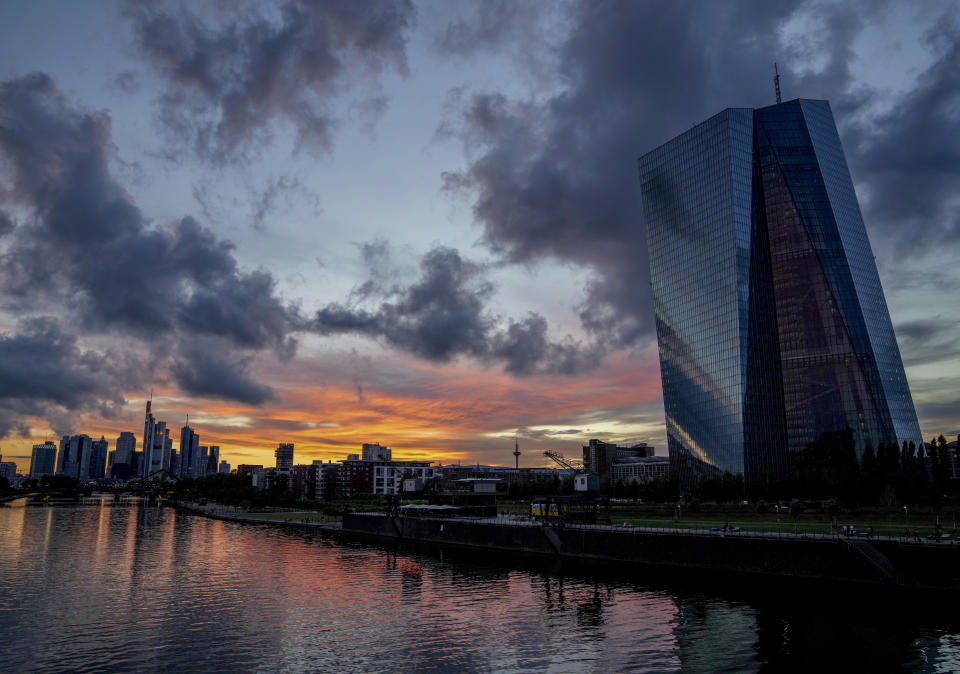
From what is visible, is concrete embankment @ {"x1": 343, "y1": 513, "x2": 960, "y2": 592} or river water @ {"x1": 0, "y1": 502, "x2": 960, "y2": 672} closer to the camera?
river water @ {"x1": 0, "y1": 502, "x2": 960, "y2": 672}

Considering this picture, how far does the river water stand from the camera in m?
46.7

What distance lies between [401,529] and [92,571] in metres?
74.1

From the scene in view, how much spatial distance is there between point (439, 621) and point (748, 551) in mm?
43787

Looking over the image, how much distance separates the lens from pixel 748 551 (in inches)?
3236

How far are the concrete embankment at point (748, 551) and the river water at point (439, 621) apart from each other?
13.6ft

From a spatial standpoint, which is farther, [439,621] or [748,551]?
[748,551]

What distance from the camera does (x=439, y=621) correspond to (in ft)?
198

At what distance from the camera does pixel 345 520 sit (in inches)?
6855

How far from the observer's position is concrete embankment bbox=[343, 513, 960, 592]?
68.1 metres

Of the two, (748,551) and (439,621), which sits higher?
(748,551)

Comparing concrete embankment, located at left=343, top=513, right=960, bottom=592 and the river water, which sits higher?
concrete embankment, located at left=343, top=513, right=960, bottom=592

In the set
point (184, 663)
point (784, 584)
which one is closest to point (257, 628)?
point (184, 663)

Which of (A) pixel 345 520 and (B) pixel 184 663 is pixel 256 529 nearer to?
(A) pixel 345 520

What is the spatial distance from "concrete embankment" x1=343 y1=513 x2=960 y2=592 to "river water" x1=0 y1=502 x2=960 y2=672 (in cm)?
413
